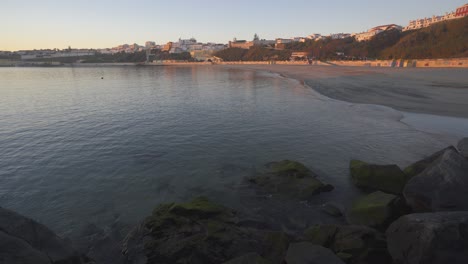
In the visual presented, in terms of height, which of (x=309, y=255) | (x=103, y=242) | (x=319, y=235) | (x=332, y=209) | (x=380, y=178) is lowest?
(x=103, y=242)

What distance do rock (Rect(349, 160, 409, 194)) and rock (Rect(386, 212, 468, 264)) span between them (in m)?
4.20

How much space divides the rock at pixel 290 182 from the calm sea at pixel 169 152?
0.49 meters

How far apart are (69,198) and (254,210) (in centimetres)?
782

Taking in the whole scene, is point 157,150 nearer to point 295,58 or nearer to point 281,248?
point 281,248

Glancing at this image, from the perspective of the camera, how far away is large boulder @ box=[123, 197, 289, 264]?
6.64 metres

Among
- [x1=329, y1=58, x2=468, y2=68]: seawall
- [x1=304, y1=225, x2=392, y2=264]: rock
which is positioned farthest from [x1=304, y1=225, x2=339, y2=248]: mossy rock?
[x1=329, y1=58, x2=468, y2=68]: seawall

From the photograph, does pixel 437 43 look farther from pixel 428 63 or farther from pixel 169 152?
pixel 169 152

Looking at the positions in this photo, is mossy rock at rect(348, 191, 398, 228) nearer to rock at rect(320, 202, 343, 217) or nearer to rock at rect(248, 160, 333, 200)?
rock at rect(320, 202, 343, 217)

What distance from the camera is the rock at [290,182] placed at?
1060 cm

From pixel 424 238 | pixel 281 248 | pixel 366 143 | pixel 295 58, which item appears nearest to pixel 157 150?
pixel 281 248

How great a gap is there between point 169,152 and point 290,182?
8.31 m

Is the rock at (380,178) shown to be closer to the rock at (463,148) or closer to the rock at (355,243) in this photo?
the rock at (463,148)

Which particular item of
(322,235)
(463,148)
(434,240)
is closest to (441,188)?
(434,240)

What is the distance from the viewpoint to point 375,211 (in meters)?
7.87
